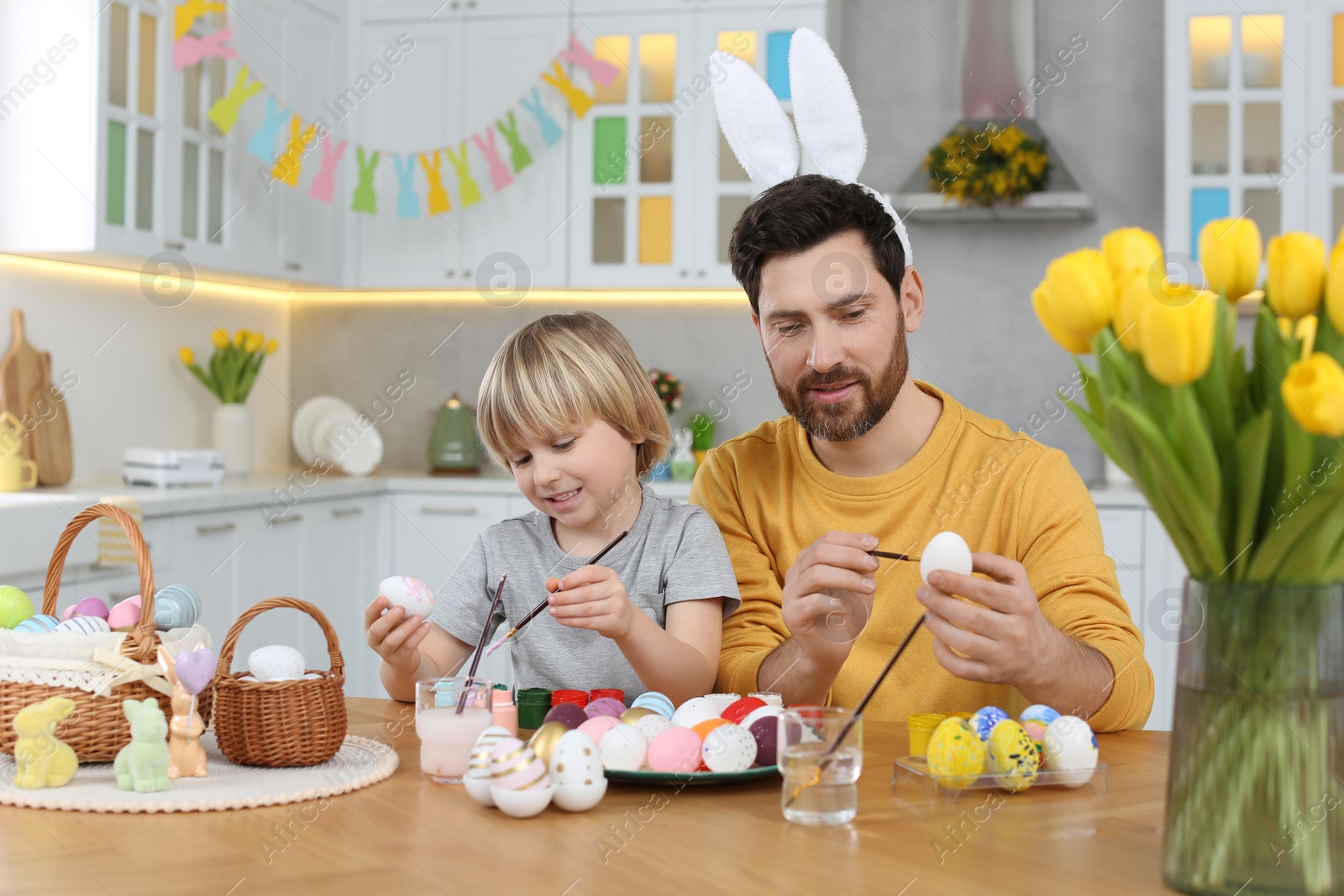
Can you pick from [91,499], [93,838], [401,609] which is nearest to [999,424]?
[401,609]

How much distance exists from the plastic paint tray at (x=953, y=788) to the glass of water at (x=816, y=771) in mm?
94

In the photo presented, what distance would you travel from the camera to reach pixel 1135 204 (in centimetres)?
406

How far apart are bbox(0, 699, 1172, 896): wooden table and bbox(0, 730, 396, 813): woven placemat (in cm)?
1

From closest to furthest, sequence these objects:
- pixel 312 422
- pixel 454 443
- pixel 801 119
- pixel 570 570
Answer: pixel 570 570 → pixel 801 119 → pixel 454 443 → pixel 312 422

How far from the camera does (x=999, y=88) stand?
13.2ft

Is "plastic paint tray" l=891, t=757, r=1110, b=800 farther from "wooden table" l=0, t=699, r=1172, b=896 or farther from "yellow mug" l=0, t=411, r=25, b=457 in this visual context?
"yellow mug" l=0, t=411, r=25, b=457

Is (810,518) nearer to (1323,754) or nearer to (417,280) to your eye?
(1323,754)

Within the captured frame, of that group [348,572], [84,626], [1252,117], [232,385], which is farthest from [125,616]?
[1252,117]

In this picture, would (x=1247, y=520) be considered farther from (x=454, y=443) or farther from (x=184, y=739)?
(x=454, y=443)

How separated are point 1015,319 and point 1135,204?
52 cm

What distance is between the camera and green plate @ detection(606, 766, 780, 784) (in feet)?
3.39

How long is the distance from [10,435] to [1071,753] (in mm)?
2933

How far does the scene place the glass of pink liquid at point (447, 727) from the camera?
109cm

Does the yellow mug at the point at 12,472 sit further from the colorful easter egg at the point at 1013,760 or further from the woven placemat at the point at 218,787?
the colorful easter egg at the point at 1013,760
